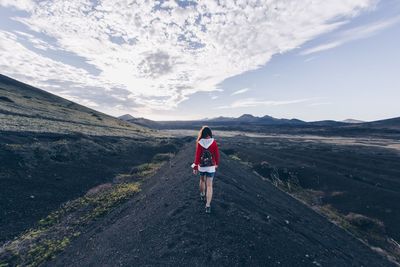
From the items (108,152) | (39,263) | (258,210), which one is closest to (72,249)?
(39,263)

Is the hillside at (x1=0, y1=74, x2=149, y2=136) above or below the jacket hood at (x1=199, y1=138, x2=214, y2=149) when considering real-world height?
above

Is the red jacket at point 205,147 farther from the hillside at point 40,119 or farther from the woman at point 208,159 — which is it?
the hillside at point 40,119

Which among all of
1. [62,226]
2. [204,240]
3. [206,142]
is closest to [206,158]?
[206,142]

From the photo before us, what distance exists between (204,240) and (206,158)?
2.87m

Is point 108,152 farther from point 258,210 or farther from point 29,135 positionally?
point 258,210

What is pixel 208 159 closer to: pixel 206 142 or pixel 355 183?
pixel 206 142

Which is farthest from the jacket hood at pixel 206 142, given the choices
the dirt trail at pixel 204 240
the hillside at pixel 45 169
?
the hillside at pixel 45 169

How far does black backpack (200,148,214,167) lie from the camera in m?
9.72

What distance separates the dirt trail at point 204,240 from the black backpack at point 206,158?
1918mm

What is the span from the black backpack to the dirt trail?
192 cm

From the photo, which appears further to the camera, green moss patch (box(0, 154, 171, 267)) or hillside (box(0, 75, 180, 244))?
hillside (box(0, 75, 180, 244))

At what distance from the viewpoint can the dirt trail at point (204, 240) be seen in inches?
306

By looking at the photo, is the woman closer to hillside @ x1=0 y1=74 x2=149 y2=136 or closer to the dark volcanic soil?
the dark volcanic soil

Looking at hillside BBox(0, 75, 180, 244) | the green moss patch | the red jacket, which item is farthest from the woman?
hillside BBox(0, 75, 180, 244)
